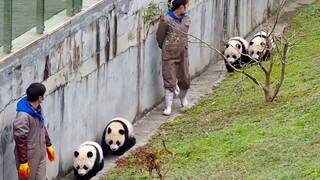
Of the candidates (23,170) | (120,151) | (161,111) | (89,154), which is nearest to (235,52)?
(161,111)

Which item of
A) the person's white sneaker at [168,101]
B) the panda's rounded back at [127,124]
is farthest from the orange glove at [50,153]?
the person's white sneaker at [168,101]

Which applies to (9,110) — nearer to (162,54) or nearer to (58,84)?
(58,84)

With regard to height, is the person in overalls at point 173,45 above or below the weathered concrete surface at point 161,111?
above

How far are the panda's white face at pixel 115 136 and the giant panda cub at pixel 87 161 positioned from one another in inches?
27.1

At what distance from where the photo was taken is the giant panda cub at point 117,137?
13617mm

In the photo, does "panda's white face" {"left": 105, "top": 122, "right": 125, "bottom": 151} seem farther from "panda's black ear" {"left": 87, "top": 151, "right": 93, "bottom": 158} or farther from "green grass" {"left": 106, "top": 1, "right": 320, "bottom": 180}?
"panda's black ear" {"left": 87, "top": 151, "right": 93, "bottom": 158}

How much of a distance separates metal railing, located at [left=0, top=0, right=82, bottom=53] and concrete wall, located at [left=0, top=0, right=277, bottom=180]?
168mm

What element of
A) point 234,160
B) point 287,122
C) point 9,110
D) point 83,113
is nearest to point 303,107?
point 287,122

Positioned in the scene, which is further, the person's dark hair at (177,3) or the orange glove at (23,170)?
the person's dark hair at (177,3)

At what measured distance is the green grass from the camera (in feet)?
37.3

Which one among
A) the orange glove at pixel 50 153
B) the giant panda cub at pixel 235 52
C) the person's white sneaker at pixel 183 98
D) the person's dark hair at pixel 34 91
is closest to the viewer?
the person's dark hair at pixel 34 91

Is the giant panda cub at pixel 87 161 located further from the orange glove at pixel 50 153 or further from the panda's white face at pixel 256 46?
the panda's white face at pixel 256 46

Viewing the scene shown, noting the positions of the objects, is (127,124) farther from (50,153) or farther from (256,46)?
(256,46)

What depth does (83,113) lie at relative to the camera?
1334cm
